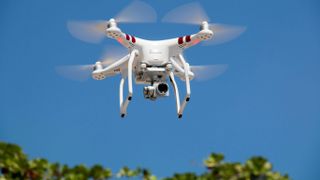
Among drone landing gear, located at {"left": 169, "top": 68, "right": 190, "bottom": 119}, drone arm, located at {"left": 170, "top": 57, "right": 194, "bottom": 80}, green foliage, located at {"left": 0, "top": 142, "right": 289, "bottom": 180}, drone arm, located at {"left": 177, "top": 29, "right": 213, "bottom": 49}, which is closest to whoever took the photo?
green foliage, located at {"left": 0, "top": 142, "right": 289, "bottom": 180}

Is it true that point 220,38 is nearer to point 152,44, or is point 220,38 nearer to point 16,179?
point 152,44

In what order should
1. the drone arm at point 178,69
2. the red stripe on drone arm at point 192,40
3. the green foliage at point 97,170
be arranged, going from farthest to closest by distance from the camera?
1. the drone arm at point 178,69
2. the red stripe on drone arm at point 192,40
3. the green foliage at point 97,170

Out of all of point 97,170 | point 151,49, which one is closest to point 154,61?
point 151,49

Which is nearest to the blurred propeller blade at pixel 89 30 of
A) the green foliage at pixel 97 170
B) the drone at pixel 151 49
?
the drone at pixel 151 49

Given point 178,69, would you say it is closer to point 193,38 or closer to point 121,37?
point 193,38

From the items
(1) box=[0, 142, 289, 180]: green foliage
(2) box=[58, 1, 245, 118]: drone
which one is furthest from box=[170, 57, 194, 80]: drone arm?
(1) box=[0, 142, 289, 180]: green foliage

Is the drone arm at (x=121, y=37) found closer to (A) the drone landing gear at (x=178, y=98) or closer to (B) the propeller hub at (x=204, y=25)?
(A) the drone landing gear at (x=178, y=98)

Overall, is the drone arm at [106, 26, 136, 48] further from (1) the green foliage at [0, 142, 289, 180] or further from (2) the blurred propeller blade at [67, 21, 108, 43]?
(1) the green foliage at [0, 142, 289, 180]
